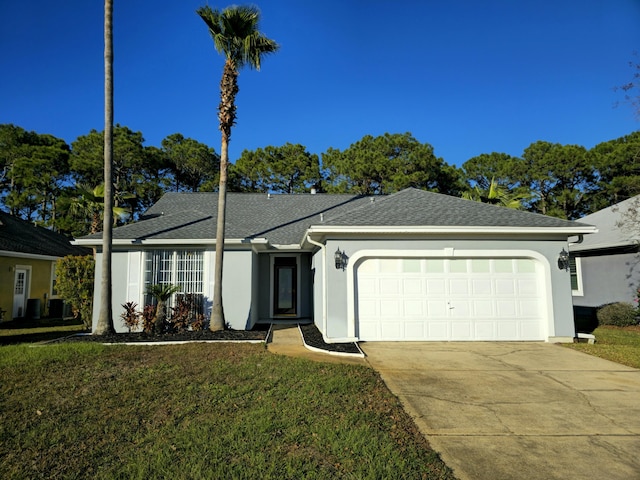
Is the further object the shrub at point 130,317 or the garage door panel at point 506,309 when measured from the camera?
the shrub at point 130,317

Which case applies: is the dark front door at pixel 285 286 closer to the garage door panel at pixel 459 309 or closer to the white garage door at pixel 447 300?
the white garage door at pixel 447 300

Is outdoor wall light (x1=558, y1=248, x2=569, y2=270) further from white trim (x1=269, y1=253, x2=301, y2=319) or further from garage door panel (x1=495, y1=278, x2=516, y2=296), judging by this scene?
white trim (x1=269, y1=253, x2=301, y2=319)

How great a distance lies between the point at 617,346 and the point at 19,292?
68.3 feet

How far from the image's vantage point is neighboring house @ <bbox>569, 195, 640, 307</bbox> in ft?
40.7

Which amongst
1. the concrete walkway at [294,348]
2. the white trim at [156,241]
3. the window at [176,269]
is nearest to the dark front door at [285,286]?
the concrete walkway at [294,348]

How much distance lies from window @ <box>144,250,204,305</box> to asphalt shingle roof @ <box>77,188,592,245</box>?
1.95ft

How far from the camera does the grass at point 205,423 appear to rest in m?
3.10

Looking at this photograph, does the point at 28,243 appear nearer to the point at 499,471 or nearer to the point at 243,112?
the point at 243,112

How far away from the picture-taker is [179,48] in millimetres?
11852

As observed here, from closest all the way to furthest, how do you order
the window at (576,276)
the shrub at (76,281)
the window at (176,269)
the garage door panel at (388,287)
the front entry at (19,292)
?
the garage door panel at (388,287) < the window at (176,269) < the shrub at (76,281) < the front entry at (19,292) < the window at (576,276)

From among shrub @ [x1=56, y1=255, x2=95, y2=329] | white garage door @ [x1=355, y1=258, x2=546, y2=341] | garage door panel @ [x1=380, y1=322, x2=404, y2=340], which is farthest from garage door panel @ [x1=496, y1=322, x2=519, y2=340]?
shrub @ [x1=56, y1=255, x2=95, y2=329]

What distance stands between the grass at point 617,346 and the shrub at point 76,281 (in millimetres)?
14621

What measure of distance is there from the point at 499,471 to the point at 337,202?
13.8 meters

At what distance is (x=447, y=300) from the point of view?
30.1 ft
